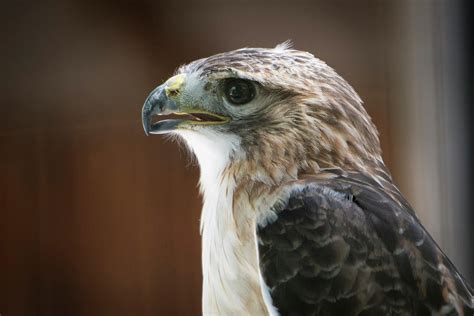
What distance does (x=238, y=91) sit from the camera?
1.09 m

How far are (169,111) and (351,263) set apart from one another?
1.19 ft

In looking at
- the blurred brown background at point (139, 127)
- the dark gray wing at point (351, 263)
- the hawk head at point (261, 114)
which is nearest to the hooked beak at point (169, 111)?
the hawk head at point (261, 114)

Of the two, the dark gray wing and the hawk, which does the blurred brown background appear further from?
the dark gray wing

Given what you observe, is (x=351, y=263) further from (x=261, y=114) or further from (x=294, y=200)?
(x=261, y=114)

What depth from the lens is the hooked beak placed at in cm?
109

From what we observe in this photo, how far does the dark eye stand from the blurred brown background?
364mm

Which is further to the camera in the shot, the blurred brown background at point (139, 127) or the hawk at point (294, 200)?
the blurred brown background at point (139, 127)

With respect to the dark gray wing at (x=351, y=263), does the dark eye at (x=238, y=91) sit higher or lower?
higher

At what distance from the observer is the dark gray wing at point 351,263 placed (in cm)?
93

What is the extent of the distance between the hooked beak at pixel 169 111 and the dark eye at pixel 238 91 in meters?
0.03

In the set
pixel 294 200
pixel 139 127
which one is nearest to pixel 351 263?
pixel 294 200

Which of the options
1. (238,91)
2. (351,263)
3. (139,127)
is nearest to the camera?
(351,263)

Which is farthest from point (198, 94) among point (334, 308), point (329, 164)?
point (334, 308)

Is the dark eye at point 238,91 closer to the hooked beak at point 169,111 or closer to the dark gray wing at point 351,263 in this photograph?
the hooked beak at point 169,111
